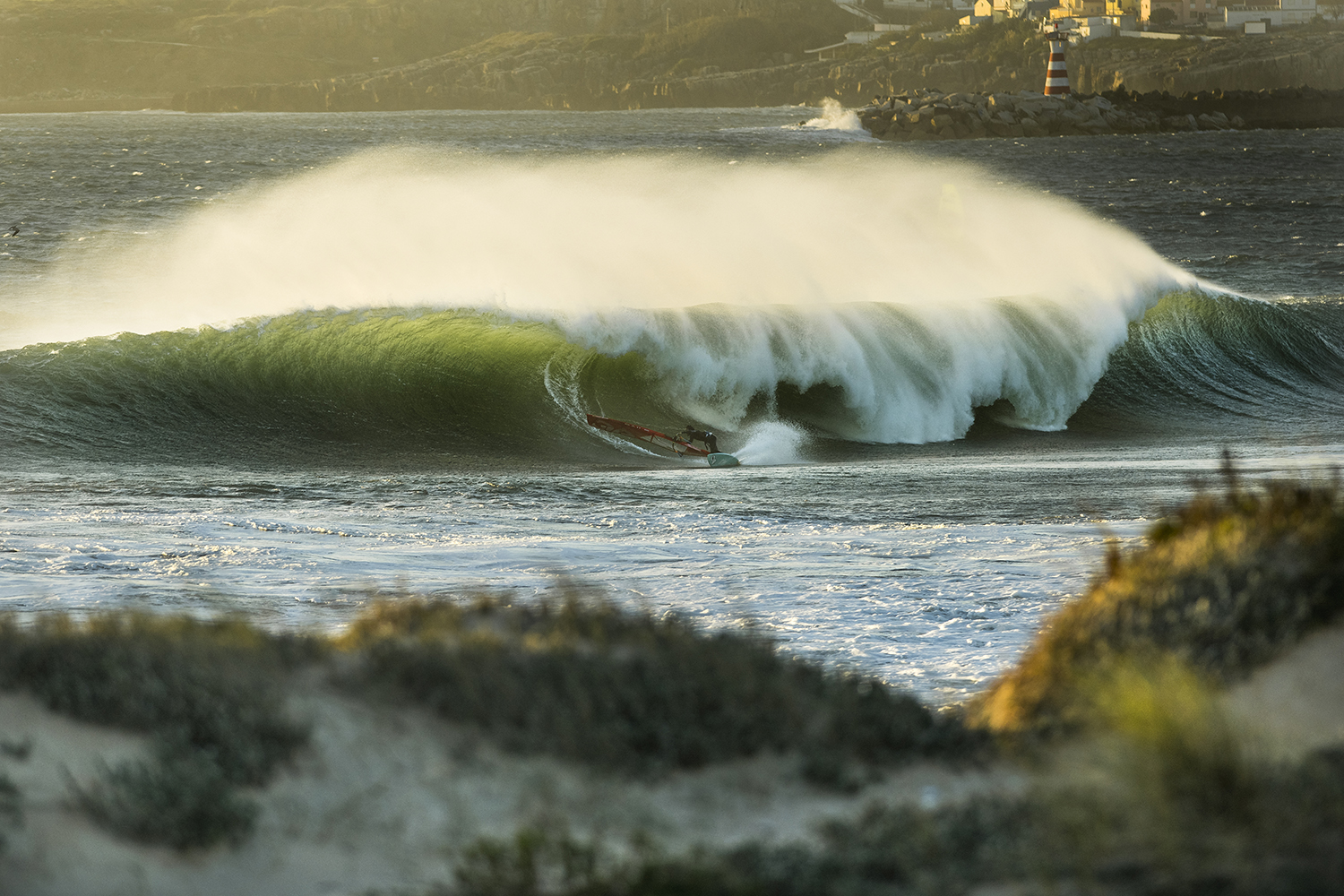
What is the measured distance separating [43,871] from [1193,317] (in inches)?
795

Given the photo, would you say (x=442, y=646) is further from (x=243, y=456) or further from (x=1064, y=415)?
(x=1064, y=415)

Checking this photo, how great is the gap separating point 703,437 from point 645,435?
1112 mm

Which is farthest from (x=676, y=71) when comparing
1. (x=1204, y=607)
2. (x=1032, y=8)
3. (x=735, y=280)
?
(x=1204, y=607)

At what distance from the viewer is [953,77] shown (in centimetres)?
14612

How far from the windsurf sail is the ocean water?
0.36 meters

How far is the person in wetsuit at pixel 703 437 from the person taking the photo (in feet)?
44.1

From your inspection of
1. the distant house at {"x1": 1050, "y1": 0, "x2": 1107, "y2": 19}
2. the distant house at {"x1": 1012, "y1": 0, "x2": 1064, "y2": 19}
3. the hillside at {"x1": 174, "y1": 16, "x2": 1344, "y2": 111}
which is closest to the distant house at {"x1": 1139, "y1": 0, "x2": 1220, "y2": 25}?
the distant house at {"x1": 1050, "y1": 0, "x2": 1107, "y2": 19}

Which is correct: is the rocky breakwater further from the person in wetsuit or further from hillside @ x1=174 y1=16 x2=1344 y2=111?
the person in wetsuit

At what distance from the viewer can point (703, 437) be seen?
1350 cm

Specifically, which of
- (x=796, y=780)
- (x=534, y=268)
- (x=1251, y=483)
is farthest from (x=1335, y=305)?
(x=796, y=780)

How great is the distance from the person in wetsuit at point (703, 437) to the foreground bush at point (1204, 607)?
877 centimetres

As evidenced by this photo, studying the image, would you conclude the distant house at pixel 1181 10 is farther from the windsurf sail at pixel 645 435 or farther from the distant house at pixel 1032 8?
the windsurf sail at pixel 645 435

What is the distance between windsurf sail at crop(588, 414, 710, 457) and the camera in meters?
13.8

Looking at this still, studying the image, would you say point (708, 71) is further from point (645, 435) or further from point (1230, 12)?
point (645, 435)
